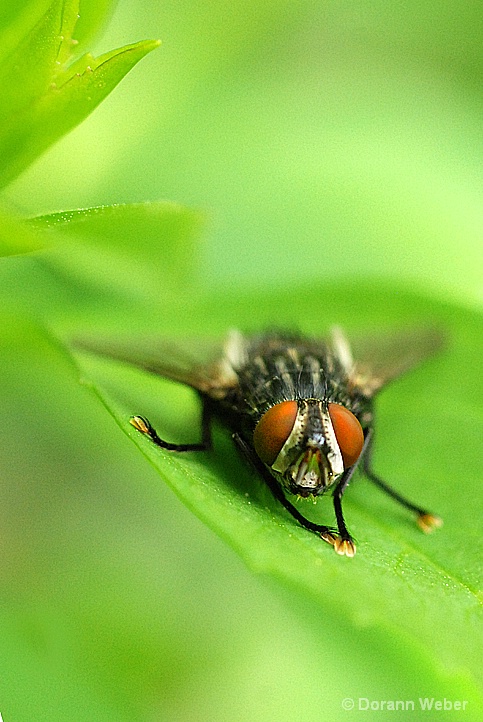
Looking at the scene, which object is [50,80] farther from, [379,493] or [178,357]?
[379,493]

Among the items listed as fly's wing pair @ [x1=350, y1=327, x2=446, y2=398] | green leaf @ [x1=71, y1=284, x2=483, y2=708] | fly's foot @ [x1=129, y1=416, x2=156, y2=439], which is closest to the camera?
green leaf @ [x1=71, y1=284, x2=483, y2=708]

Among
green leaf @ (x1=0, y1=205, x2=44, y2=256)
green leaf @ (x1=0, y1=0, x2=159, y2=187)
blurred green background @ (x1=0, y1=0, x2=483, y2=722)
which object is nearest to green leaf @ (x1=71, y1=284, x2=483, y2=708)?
blurred green background @ (x1=0, y1=0, x2=483, y2=722)

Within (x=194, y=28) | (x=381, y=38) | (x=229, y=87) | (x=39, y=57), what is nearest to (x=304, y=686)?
(x=39, y=57)

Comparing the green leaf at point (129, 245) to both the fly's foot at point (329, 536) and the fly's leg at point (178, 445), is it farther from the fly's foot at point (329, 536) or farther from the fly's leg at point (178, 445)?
the fly's foot at point (329, 536)

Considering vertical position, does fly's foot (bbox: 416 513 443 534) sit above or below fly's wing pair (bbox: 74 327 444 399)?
below

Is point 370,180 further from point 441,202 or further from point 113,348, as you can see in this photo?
point 113,348

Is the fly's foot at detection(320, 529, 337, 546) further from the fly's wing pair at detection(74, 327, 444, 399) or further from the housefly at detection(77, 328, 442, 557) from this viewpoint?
the fly's wing pair at detection(74, 327, 444, 399)

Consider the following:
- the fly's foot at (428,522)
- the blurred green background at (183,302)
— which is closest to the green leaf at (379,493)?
the fly's foot at (428,522)
